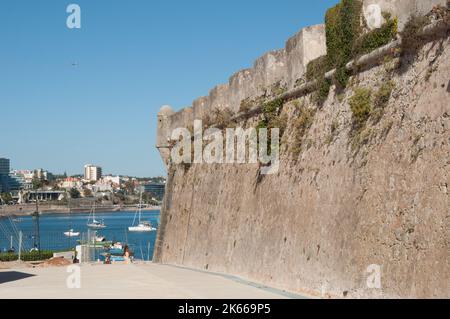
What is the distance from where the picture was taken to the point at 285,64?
16.1 metres

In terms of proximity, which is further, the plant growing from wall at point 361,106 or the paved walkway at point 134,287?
the paved walkway at point 134,287

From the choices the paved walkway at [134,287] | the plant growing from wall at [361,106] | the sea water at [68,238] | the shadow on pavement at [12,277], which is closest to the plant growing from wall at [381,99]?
the plant growing from wall at [361,106]

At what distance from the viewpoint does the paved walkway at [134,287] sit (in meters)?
11.8

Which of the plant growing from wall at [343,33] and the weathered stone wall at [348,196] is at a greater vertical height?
the plant growing from wall at [343,33]

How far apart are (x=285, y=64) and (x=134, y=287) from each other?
6.31 metres

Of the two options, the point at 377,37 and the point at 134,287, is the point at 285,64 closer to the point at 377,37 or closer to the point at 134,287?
the point at 377,37

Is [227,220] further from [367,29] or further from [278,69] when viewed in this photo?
[367,29]

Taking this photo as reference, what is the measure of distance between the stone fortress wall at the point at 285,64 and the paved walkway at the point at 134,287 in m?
4.83

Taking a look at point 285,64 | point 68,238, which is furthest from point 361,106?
point 68,238

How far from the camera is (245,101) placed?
18703 millimetres

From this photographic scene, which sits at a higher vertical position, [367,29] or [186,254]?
[367,29]

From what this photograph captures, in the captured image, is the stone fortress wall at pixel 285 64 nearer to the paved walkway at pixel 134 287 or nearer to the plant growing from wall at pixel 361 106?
the plant growing from wall at pixel 361 106

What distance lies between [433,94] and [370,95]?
2.03 metres
